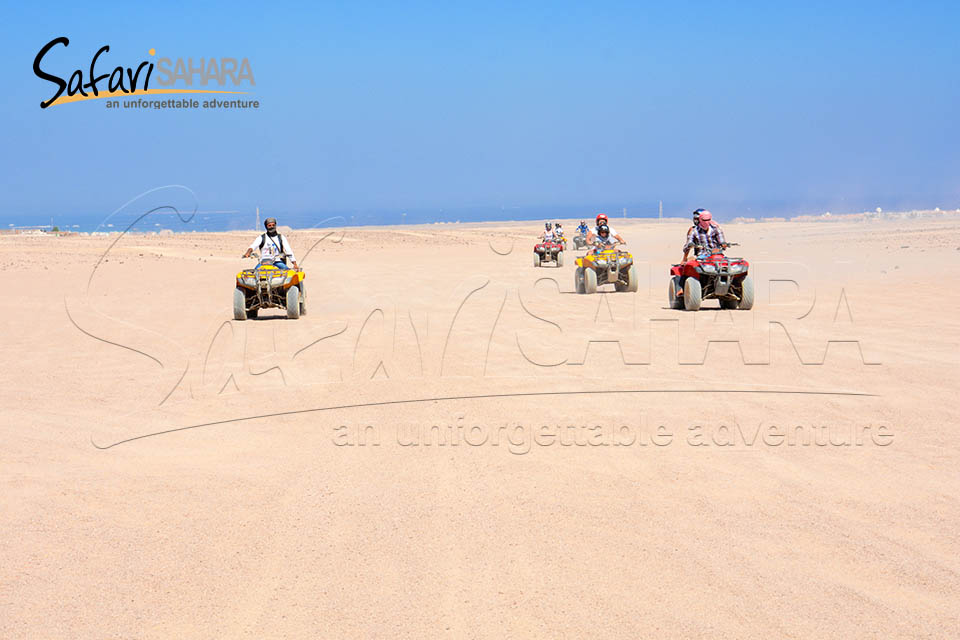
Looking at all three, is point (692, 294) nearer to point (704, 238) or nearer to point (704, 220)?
point (704, 238)

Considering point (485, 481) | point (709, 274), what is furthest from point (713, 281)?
point (485, 481)

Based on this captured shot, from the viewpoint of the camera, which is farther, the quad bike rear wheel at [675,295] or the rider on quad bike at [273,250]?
the quad bike rear wheel at [675,295]

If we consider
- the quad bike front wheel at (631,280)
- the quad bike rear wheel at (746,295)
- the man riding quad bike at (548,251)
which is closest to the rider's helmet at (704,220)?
the quad bike rear wheel at (746,295)

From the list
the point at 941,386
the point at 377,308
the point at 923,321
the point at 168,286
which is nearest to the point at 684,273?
the point at 923,321

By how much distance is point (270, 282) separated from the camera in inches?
606

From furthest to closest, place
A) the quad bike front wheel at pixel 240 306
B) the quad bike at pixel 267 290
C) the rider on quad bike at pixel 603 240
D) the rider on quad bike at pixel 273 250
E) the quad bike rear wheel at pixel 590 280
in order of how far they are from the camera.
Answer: the rider on quad bike at pixel 603 240 < the quad bike rear wheel at pixel 590 280 < the rider on quad bike at pixel 273 250 < the quad bike front wheel at pixel 240 306 < the quad bike at pixel 267 290

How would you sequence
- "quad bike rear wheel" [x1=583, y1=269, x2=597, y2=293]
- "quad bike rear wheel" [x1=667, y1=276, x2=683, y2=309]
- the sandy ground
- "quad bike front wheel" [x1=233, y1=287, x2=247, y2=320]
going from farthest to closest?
"quad bike rear wheel" [x1=583, y1=269, x2=597, y2=293] → "quad bike rear wheel" [x1=667, y1=276, x2=683, y2=309] → "quad bike front wheel" [x1=233, y1=287, x2=247, y2=320] → the sandy ground

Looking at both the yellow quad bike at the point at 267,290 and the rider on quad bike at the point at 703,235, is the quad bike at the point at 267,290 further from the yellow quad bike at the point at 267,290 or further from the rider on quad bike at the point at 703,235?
the rider on quad bike at the point at 703,235

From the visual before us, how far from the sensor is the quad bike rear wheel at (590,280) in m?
19.9

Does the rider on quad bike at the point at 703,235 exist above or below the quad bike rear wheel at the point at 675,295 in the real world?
above

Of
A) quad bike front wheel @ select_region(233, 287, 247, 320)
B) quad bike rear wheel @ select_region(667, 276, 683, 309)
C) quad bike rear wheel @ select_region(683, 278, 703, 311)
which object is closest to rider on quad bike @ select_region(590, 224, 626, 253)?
quad bike rear wheel @ select_region(667, 276, 683, 309)

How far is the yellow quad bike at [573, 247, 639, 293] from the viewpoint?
65.6ft

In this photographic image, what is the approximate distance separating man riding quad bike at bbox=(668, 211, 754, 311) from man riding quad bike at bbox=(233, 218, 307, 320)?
20.8 feet

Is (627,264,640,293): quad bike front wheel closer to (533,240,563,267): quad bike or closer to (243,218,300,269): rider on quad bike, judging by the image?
(243,218,300,269): rider on quad bike
